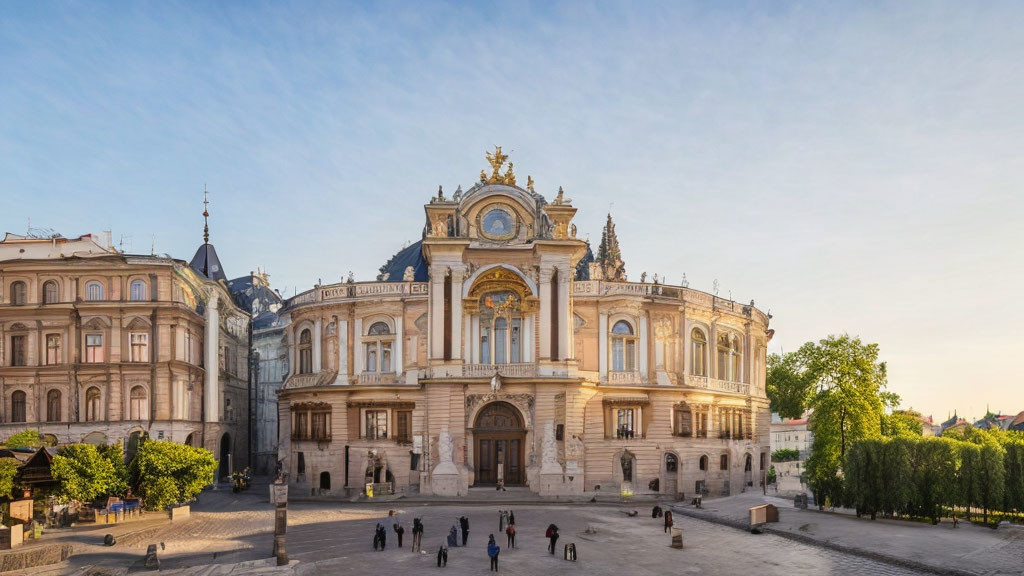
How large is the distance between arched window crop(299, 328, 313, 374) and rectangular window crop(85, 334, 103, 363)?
1306cm

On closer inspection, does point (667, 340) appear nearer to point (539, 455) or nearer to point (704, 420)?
point (704, 420)

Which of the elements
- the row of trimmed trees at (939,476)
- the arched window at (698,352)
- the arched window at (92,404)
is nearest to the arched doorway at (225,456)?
the arched window at (92,404)

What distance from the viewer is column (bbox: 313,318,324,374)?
5584 centimetres

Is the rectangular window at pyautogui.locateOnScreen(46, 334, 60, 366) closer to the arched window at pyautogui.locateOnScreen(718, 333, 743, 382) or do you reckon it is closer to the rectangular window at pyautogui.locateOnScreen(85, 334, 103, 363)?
the rectangular window at pyautogui.locateOnScreen(85, 334, 103, 363)

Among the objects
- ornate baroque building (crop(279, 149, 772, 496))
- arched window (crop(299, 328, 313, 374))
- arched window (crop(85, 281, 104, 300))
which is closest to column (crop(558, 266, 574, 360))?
ornate baroque building (crop(279, 149, 772, 496))

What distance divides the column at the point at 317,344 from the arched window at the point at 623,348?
20131 mm

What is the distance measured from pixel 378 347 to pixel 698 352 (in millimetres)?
22902

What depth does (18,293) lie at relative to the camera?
54.3m

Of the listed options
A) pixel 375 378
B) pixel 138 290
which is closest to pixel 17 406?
pixel 138 290

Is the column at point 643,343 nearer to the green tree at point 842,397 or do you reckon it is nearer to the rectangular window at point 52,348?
the green tree at point 842,397

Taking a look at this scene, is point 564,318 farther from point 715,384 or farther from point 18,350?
point 18,350

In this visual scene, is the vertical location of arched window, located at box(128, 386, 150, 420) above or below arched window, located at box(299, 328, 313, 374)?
below

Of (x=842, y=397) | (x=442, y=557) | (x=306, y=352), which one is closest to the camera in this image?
(x=442, y=557)

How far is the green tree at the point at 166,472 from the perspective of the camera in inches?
1634
